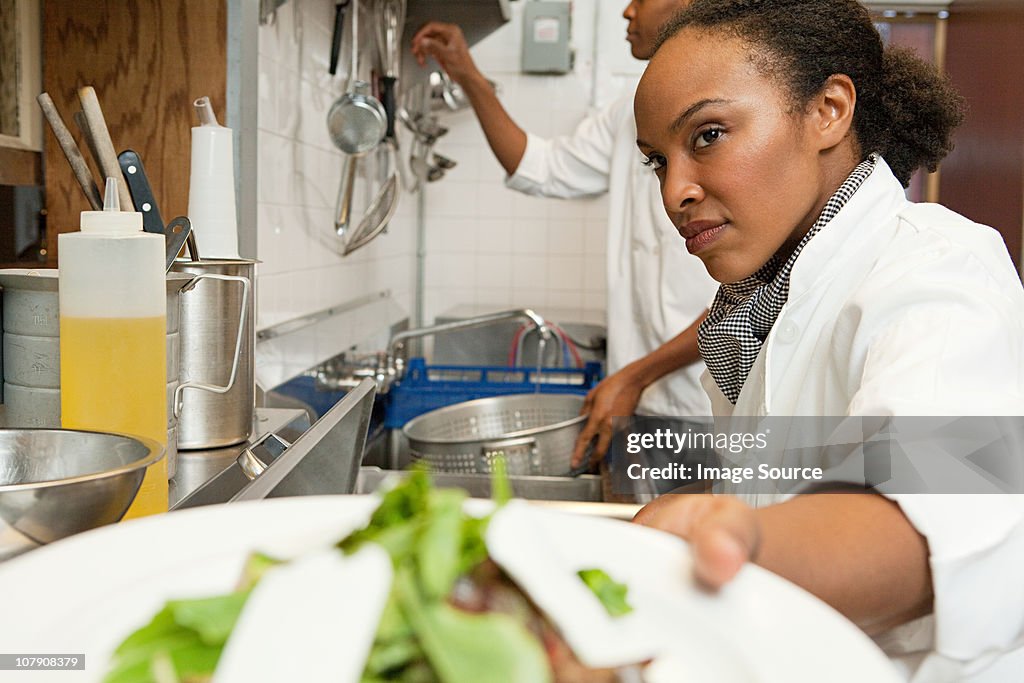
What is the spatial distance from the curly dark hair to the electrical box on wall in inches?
98.4

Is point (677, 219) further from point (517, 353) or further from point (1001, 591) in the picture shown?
point (517, 353)

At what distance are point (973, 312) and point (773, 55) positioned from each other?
427 millimetres

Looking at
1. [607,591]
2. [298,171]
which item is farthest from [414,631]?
[298,171]

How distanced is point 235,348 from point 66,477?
0.41m

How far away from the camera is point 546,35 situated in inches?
139

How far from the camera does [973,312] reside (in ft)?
2.31

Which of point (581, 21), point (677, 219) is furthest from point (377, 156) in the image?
point (677, 219)

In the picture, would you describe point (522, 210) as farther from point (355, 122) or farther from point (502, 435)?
point (502, 435)

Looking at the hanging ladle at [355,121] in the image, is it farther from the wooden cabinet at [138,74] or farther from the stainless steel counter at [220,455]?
the stainless steel counter at [220,455]

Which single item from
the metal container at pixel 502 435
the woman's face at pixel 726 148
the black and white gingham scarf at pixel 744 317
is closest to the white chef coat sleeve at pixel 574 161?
the metal container at pixel 502 435

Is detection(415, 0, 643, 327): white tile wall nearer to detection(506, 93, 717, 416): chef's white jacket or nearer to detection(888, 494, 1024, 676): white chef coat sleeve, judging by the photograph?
detection(506, 93, 717, 416): chef's white jacket

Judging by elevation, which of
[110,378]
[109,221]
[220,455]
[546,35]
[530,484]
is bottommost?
[530,484]

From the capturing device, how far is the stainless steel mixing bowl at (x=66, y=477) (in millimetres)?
499

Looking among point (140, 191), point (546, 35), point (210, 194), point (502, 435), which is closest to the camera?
point (140, 191)
